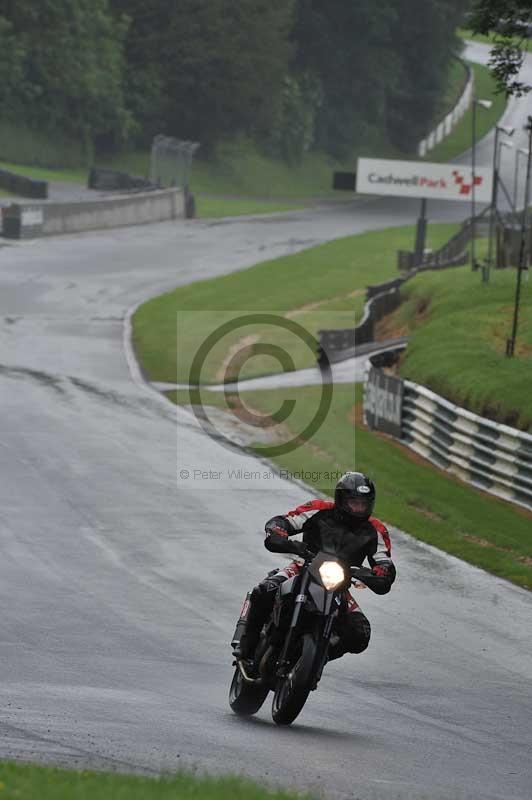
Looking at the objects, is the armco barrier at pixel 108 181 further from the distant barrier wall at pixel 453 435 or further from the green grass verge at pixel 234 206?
the distant barrier wall at pixel 453 435

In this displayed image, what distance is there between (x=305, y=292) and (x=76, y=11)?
45854mm

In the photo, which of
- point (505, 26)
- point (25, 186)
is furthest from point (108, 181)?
point (505, 26)

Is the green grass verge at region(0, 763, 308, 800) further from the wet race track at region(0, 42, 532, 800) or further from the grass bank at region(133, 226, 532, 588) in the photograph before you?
the grass bank at region(133, 226, 532, 588)

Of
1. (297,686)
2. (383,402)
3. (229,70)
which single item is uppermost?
(229,70)

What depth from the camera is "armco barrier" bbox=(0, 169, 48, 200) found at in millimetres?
67688

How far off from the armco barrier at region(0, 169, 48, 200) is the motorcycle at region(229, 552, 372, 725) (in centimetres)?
5834

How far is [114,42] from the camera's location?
320 ft

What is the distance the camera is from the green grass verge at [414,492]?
20.5m

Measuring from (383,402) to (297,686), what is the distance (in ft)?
64.0

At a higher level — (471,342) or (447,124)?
(447,124)

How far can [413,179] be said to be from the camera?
65.3m

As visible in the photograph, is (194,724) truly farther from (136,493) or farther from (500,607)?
(136,493)

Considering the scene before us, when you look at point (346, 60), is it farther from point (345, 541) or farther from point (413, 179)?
point (345, 541)

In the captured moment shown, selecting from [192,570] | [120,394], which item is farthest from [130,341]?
[192,570]
